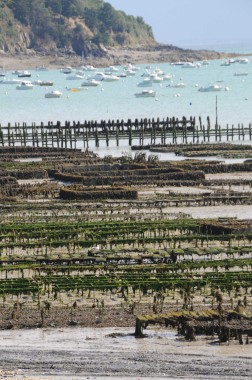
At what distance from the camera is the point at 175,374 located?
28953mm

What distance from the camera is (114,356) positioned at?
30531mm

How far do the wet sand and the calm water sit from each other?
240 ft

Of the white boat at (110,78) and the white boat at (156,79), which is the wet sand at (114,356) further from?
the white boat at (110,78)

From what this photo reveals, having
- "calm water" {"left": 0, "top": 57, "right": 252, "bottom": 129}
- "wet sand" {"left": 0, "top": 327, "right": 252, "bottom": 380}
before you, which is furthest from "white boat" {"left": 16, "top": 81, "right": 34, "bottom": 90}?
"wet sand" {"left": 0, "top": 327, "right": 252, "bottom": 380}

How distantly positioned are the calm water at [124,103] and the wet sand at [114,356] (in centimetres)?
7310

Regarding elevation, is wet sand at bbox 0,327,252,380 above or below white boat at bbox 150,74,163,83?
above

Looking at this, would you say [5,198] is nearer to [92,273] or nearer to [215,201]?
[215,201]

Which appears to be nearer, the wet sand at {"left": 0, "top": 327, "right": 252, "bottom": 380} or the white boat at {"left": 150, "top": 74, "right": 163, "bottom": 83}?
the wet sand at {"left": 0, "top": 327, "right": 252, "bottom": 380}

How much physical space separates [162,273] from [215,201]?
1662cm

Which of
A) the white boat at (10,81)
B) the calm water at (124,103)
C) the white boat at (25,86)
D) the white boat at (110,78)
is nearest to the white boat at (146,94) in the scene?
the calm water at (124,103)

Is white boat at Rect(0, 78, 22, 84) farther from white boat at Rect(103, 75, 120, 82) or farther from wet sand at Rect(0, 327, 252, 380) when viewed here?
wet sand at Rect(0, 327, 252, 380)

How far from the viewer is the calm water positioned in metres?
118

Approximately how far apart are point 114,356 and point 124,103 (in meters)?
113

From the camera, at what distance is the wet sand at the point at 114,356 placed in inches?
1145
